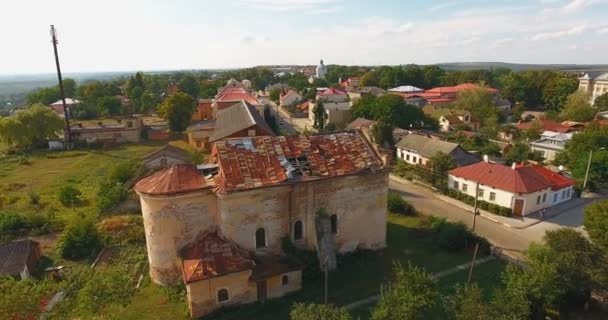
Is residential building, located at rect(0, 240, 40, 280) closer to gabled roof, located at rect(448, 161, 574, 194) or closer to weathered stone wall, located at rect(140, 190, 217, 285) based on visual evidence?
weathered stone wall, located at rect(140, 190, 217, 285)

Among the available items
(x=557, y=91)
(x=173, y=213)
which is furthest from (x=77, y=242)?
(x=557, y=91)

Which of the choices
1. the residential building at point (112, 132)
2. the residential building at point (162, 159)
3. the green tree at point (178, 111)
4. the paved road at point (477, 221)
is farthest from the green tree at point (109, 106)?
the paved road at point (477, 221)

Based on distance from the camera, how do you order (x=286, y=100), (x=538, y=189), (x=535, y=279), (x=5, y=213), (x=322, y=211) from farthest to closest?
(x=286, y=100)
(x=538, y=189)
(x=5, y=213)
(x=322, y=211)
(x=535, y=279)

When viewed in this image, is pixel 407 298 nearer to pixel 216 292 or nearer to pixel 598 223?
pixel 216 292

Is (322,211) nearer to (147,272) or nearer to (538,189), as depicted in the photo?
(147,272)

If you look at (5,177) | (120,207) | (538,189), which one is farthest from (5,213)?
(538,189)

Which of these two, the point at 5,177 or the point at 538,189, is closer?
the point at 538,189
